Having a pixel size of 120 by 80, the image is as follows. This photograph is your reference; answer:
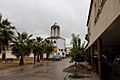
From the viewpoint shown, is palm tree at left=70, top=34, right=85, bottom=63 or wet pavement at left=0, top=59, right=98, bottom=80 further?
palm tree at left=70, top=34, right=85, bottom=63

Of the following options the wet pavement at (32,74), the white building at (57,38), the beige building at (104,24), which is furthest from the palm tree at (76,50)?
the white building at (57,38)

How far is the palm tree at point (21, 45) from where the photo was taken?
48.1 m

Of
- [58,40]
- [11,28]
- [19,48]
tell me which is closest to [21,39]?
[19,48]

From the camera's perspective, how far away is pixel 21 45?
48.6 meters

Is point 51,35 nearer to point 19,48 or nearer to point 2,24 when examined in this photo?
point 19,48

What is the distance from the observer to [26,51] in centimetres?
4909

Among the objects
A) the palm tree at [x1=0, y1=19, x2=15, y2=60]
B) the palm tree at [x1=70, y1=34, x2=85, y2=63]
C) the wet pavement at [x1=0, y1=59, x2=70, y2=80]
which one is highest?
the palm tree at [x1=0, y1=19, x2=15, y2=60]

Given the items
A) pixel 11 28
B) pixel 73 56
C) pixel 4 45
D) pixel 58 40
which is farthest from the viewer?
pixel 58 40

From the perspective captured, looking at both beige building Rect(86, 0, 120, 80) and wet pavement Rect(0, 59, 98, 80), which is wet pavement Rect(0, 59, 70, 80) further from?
beige building Rect(86, 0, 120, 80)

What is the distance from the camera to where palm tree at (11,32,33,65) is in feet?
158

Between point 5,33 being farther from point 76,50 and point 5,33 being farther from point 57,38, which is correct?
point 57,38

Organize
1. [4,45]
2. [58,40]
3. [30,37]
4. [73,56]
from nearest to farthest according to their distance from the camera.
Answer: [73,56]
[4,45]
[30,37]
[58,40]

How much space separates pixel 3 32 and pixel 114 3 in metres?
31.0

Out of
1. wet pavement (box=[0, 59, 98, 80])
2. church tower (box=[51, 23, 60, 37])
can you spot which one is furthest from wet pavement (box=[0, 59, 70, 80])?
church tower (box=[51, 23, 60, 37])
